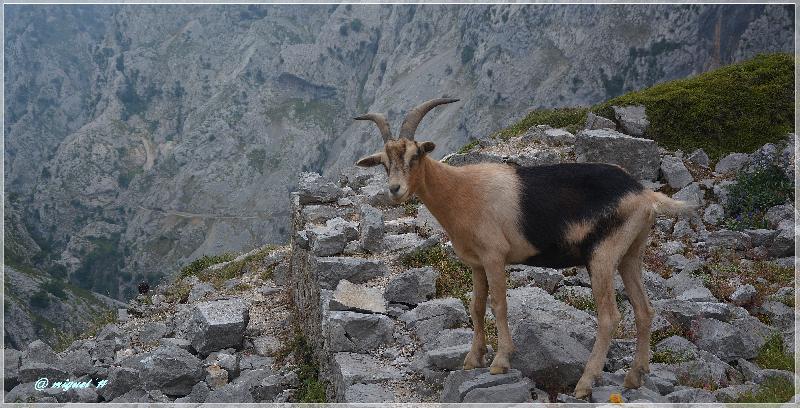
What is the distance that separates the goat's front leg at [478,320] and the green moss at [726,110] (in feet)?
44.3

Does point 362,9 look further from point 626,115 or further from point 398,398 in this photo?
point 398,398

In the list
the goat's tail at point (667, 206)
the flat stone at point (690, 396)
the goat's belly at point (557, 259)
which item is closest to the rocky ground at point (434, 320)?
the flat stone at point (690, 396)

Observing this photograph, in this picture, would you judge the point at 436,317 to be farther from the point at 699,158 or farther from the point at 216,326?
the point at 699,158

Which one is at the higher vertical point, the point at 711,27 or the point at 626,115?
the point at 711,27

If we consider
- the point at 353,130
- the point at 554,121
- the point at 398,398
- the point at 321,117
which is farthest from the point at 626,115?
the point at 321,117

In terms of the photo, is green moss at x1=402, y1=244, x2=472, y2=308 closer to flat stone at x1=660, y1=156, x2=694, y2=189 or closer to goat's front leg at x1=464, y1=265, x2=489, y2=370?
goat's front leg at x1=464, y1=265, x2=489, y2=370

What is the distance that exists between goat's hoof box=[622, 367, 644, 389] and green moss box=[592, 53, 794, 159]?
13436 millimetres

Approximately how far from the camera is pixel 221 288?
1848cm

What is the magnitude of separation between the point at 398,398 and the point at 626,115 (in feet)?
49.6

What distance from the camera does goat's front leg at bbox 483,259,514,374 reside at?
23.3ft

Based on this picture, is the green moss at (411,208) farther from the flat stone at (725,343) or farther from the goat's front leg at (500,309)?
the goat's front leg at (500,309)

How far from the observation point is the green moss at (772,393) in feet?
21.3

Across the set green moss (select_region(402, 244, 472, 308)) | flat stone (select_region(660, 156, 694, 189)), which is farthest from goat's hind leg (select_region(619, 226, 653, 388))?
flat stone (select_region(660, 156, 694, 189))

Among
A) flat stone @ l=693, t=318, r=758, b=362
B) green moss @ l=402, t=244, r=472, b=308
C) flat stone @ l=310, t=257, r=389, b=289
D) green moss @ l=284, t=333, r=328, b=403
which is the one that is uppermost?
flat stone @ l=310, t=257, r=389, b=289
